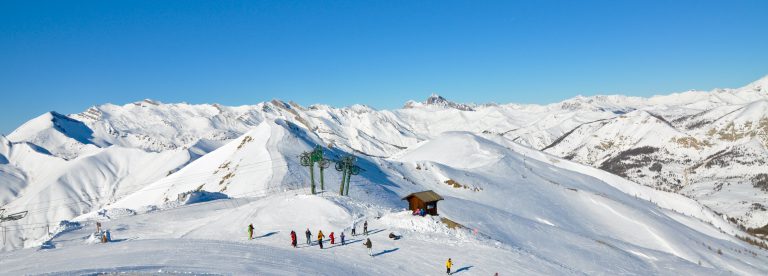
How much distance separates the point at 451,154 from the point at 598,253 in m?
119

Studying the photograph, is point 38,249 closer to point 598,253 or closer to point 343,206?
point 343,206

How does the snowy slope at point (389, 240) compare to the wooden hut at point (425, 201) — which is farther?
the wooden hut at point (425, 201)

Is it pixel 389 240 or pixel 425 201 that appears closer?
pixel 389 240

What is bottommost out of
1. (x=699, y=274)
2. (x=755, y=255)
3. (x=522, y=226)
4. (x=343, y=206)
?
(x=755, y=255)

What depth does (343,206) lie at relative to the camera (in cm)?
4847

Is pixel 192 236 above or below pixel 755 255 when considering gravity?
above

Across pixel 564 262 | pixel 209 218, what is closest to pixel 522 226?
pixel 564 262

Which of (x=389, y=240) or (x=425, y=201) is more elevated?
(x=425, y=201)

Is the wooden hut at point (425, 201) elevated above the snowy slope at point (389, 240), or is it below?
above

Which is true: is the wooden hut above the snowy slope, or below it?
above

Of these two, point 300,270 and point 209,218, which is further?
point 209,218

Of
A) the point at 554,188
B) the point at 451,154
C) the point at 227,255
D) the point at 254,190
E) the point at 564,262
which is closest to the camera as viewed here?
the point at 227,255

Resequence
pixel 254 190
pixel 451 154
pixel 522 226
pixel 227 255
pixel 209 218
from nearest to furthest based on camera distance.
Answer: pixel 227 255 → pixel 209 218 → pixel 522 226 → pixel 254 190 → pixel 451 154

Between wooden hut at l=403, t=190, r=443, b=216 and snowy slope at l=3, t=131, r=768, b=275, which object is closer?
snowy slope at l=3, t=131, r=768, b=275
